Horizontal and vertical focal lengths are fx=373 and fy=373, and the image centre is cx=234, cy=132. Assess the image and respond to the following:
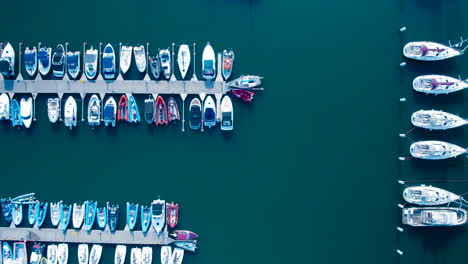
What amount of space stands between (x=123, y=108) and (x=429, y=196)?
23.2m

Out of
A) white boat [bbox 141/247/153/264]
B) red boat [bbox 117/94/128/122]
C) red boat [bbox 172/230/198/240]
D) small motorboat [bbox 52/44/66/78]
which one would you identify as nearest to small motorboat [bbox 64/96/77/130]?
small motorboat [bbox 52/44/66/78]

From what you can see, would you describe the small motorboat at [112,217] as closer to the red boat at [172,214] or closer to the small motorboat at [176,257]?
the red boat at [172,214]

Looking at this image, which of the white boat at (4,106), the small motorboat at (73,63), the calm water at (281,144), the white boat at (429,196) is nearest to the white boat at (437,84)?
the calm water at (281,144)

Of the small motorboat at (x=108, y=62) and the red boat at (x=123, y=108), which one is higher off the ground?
the small motorboat at (x=108, y=62)

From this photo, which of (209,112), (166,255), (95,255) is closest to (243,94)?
(209,112)

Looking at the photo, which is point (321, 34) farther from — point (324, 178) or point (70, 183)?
point (70, 183)

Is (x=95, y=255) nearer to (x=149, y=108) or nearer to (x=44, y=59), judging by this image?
(x=149, y=108)

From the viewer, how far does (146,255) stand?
90.5 feet

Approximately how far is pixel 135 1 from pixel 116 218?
16.2 metres

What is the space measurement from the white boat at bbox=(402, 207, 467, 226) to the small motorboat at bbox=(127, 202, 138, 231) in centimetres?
1969

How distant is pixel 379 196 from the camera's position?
27.8 meters

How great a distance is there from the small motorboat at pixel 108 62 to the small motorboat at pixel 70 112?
312 cm

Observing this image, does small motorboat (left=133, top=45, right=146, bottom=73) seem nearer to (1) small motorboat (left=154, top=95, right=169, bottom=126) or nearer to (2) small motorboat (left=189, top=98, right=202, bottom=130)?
(1) small motorboat (left=154, top=95, right=169, bottom=126)

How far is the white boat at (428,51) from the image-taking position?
88.6ft
